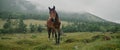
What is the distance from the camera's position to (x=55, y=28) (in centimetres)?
2598

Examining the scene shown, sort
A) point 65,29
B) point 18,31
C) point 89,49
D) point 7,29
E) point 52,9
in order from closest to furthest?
point 89,49 < point 52,9 < point 7,29 < point 18,31 < point 65,29

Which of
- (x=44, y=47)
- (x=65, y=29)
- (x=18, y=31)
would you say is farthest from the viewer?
(x=65, y=29)

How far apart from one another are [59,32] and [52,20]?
158cm

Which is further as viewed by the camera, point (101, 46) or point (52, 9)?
point (52, 9)

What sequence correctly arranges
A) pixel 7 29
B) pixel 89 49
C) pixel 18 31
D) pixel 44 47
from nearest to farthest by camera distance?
pixel 89 49 → pixel 44 47 → pixel 7 29 → pixel 18 31

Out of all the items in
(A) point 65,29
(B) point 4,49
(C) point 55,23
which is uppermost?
(C) point 55,23

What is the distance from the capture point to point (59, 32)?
85.0 feet

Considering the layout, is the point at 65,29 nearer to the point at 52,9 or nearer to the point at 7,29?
the point at 7,29

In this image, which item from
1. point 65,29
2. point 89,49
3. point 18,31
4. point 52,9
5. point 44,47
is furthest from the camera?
point 65,29

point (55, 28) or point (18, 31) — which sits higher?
point (55, 28)

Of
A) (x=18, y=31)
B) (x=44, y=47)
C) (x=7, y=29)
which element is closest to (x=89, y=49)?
(x=44, y=47)

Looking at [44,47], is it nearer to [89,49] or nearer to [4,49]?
[4,49]

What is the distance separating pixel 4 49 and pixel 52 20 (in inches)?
247

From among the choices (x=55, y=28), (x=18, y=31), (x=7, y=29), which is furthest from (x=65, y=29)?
(x=55, y=28)
